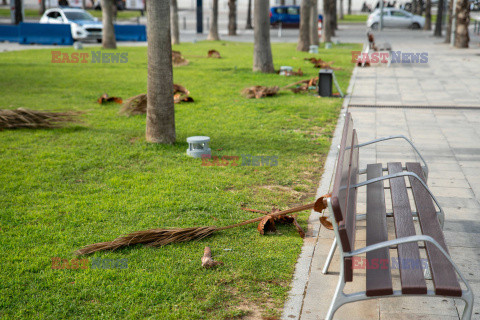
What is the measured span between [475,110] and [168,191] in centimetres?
728

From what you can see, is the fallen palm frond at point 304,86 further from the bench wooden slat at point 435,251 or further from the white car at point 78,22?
the white car at point 78,22

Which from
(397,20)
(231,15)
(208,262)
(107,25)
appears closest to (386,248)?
(208,262)

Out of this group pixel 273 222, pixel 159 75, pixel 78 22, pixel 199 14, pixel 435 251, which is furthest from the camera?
pixel 199 14

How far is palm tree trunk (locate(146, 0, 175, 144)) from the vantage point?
23.5ft

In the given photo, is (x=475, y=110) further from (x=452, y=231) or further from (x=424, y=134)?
(x=452, y=231)

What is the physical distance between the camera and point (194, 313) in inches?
135

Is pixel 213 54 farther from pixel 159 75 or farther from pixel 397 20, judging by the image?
pixel 397 20

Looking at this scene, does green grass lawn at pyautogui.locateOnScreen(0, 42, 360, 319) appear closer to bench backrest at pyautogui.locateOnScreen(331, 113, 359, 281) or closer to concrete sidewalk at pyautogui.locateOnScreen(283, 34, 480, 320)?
concrete sidewalk at pyautogui.locateOnScreen(283, 34, 480, 320)

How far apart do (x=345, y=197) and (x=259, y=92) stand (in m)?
8.48

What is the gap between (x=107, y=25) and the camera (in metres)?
22.1

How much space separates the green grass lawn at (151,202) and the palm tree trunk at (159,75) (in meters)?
0.26

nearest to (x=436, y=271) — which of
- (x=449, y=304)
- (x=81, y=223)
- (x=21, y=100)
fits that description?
(x=449, y=304)

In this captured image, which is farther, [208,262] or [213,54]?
[213,54]

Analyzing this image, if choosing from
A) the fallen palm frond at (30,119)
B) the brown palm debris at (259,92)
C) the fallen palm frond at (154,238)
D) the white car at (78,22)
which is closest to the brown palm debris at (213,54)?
the white car at (78,22)
